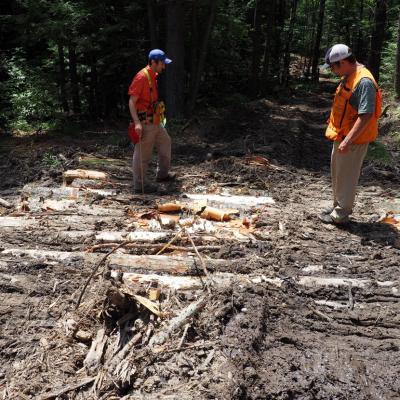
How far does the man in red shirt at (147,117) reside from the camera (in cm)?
721

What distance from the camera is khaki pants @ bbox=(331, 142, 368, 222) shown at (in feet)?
19.5

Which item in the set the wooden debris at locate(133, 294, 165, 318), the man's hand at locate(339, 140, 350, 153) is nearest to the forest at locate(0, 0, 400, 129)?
the man's hand at locate(339, 140, 350, 153)

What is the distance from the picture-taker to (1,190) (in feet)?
25.6

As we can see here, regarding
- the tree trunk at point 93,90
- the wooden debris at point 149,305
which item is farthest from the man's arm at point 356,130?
the tree trunk at point 93,90

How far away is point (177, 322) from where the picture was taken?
3.81 meters

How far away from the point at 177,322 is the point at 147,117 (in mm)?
4449

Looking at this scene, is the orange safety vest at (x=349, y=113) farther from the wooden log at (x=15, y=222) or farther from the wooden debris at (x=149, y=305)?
the wooden log at (x=15, y=222)

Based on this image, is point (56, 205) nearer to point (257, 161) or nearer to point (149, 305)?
point (149, 305)

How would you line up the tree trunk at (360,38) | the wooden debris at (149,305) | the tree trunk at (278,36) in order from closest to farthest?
1. the wooden debris at (149,305)
2. the tree trunk at (278,36)
3. the tree trunk at (360,38)

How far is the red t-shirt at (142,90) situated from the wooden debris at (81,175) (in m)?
1.51

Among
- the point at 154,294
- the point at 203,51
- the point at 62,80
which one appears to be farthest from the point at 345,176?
the point at 62,80

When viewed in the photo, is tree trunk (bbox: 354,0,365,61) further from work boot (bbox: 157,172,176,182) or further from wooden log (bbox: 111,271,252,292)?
wooden log (bbox: 111,271,252,292)

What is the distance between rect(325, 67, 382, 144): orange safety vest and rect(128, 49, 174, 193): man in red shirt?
8.89ft

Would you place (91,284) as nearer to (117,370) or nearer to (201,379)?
(117,370)
